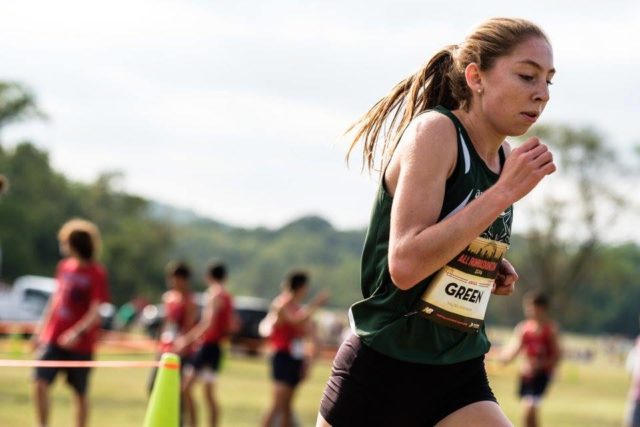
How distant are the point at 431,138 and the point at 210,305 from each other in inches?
Result: 382

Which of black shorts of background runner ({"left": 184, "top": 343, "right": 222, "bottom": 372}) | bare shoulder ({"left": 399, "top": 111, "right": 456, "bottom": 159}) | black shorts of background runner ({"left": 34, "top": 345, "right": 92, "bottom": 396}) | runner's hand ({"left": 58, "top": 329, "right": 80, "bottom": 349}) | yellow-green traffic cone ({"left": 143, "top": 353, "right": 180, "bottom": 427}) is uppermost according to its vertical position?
bare shoulder ({"left": 399, "top": 111, "right": 456, "bottom": 159})

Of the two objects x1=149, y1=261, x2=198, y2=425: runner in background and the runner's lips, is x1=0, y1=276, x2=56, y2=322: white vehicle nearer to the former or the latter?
x1=149, y1=261, x2=198, y2=425: runner in background

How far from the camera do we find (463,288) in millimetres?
3482

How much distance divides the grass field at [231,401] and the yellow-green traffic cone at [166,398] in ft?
24.7

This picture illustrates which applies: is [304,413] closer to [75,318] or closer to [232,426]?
[232,426]

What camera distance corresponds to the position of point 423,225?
3.22 m

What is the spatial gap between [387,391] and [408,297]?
30cm

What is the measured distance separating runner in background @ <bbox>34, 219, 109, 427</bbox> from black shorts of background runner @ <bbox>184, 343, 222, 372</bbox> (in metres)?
3.13

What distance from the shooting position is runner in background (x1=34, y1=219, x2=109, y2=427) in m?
9.37

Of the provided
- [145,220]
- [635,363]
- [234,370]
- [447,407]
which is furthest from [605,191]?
[447,407]

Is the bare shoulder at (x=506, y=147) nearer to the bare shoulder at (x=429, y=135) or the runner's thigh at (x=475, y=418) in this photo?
the bare shoulder at (x=429, y=135)

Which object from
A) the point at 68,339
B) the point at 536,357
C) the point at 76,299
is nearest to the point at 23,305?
the point at 536,357

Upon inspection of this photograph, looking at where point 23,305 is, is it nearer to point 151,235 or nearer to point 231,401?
point 231,401

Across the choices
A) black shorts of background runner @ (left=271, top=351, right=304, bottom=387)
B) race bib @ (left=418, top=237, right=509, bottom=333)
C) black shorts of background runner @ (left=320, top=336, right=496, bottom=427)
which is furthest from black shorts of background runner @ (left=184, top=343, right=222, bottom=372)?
race bib @ (left=418, top=237, right=509, bottom=333)
